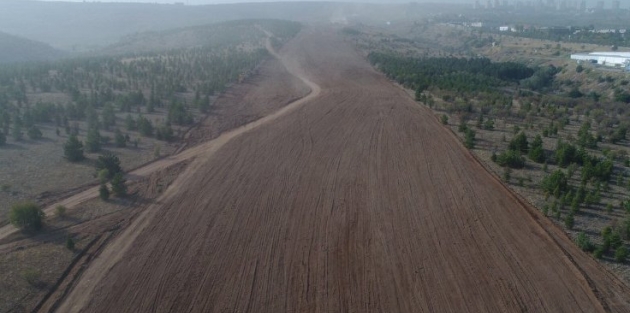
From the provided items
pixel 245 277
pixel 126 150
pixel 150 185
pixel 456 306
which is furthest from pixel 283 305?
pixel 126 150

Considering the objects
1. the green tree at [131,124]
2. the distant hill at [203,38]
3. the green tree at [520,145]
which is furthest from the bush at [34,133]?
the distant hill at [203,38]

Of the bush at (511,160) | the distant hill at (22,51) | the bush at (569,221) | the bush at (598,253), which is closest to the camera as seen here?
the bush at (598,253)

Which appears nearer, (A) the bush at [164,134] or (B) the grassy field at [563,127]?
(B) the grassy field at [563,127]

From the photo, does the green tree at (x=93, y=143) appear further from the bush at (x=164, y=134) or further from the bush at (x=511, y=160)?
the bush at (x=511, y=160)

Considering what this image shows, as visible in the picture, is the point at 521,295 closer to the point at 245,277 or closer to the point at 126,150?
the point at 245,277

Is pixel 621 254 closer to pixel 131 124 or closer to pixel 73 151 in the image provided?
pixel 73 151

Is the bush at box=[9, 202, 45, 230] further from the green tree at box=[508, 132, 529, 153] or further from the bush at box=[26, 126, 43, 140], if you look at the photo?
the green tree at box=[508, 132, 529, 153]
